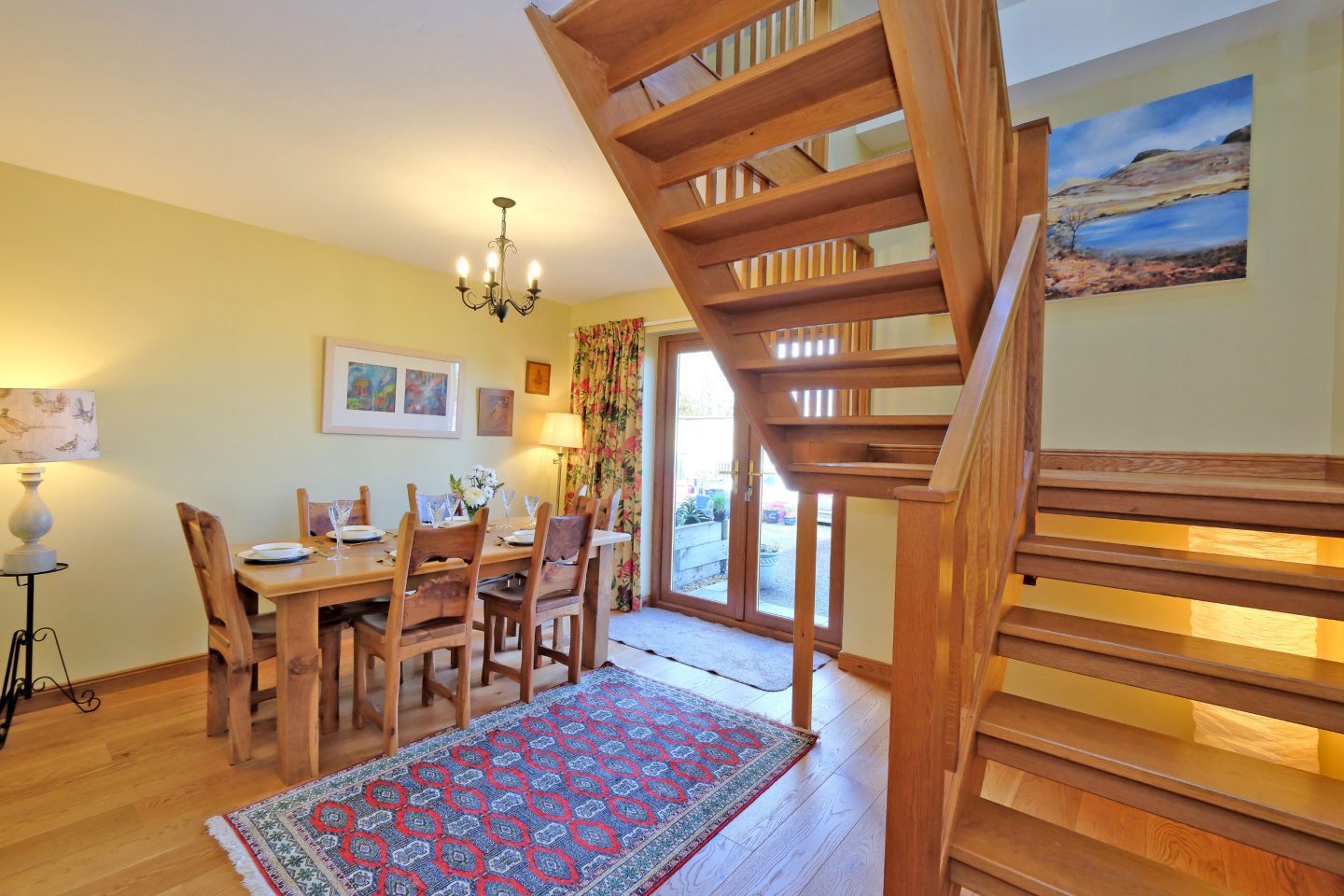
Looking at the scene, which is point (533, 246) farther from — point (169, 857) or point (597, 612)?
point (169, 857)

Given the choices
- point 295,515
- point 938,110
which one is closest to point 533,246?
point 295,515

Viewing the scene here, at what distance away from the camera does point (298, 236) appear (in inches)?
139

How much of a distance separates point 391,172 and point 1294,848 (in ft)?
12.0

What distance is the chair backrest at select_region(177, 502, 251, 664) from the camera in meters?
2.11

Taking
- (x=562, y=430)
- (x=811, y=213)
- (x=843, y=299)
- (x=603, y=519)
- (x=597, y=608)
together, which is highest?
(x=811, y=213)

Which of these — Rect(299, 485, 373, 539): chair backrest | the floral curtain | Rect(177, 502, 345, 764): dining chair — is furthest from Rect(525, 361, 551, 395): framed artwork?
Rect(177, 502, 345, 764): dining chair

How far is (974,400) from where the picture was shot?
4.07 feet

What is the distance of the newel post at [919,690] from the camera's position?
3.60 ft

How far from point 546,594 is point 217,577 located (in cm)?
136

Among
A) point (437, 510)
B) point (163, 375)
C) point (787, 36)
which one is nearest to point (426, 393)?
point (437, 510)

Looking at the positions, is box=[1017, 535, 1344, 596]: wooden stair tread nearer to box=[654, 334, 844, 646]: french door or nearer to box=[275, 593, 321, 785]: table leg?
box=[654, 334, 844, 646]: french door

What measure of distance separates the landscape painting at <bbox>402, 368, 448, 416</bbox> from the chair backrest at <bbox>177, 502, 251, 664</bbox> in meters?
1.77

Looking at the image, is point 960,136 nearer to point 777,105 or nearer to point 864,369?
point 777,105

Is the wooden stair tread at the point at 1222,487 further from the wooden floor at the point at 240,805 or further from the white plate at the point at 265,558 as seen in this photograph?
the white plate at the point at 265,558
